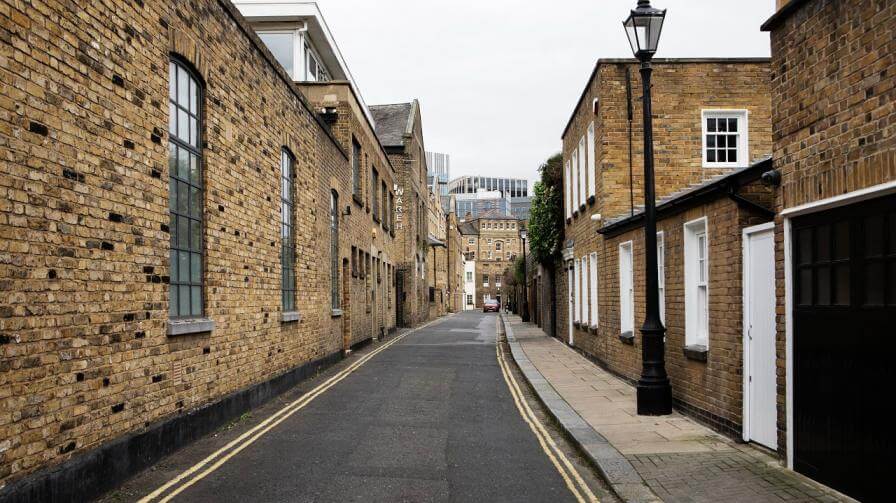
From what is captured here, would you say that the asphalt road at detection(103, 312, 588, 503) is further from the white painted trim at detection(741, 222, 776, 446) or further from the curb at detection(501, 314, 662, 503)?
the white painted trim at detection(741, 222, 776, 446)

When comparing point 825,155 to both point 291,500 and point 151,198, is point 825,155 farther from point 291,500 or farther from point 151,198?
point 151,198

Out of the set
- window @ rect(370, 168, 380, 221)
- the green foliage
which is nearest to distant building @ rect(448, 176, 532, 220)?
window @ rect(370, 168, 380, 221)

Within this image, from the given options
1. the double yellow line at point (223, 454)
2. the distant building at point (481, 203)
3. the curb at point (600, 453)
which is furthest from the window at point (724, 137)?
the distant building at point (481, 203)

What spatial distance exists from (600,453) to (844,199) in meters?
3.37

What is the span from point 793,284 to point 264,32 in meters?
19.7

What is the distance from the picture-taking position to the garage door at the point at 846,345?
516 cm

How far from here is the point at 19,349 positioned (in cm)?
494

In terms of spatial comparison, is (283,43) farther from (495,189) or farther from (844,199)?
(495,189)

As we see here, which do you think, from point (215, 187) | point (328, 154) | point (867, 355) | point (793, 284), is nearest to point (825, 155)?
point (793, 284)

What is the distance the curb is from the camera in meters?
5.96

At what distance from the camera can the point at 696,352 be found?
358 inches

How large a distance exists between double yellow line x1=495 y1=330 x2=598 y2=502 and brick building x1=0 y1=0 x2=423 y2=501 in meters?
4.07

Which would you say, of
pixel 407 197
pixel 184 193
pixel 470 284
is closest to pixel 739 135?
pixel 184 193

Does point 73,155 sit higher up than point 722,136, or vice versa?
point 722,136
